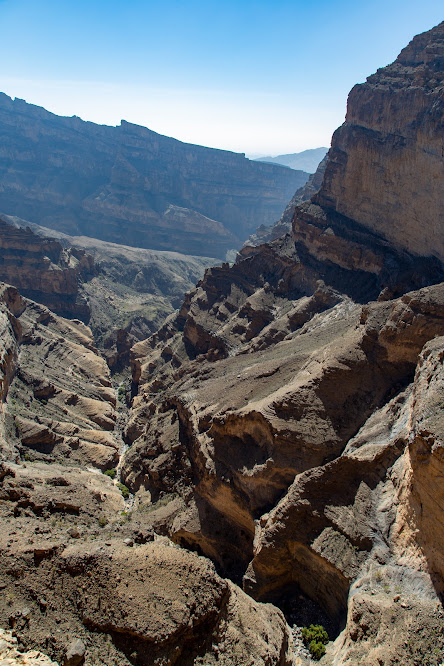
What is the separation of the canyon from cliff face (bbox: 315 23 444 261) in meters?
0.29

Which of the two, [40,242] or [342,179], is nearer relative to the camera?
[342,179]

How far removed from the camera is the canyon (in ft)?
63.2

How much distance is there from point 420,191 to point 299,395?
37.4 metres

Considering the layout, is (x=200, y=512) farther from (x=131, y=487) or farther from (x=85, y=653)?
(x=85, y=653)

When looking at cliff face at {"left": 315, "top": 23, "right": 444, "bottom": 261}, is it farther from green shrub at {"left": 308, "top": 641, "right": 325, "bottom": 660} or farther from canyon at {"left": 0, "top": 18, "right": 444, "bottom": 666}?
green shrub at {"left": 308, "top": 641, "right": 325, "bottom": 660}

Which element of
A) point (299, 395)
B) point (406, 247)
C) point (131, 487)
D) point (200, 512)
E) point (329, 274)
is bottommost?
point (131, 487)

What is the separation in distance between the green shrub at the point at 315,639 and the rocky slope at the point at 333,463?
72 cm

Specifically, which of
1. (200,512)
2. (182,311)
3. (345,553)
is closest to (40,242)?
(182,311)

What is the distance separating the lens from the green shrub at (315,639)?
2316 cm

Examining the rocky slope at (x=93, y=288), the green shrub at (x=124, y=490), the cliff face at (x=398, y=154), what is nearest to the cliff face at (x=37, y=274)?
the rocky slope at (x=93, y=288)

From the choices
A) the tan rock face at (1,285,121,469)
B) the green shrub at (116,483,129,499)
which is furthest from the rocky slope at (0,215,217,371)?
the green shrub at (116,483,129,499)

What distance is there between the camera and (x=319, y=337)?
4828 cm

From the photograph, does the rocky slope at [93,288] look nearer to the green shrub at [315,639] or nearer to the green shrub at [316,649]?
the green shrub at [315,639]

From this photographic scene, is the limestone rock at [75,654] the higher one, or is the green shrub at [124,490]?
the limestone rock at [75,654]
